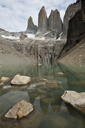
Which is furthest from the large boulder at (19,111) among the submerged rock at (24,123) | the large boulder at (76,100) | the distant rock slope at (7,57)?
the distant rock slope at (7,57)

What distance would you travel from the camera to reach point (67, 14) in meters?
94.8

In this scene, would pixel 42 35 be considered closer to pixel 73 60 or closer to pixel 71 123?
pixel 73 60

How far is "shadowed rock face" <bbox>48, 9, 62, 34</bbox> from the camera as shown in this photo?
4299 inches

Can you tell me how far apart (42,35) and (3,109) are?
375 ft

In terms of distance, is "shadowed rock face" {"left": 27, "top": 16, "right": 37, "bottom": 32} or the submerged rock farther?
A: "shadowed rock face" {"left": 27, "top": 16, "right": 37, "bottom": 32}

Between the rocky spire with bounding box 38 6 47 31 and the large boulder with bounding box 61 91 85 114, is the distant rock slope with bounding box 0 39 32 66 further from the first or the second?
the rocky spire with bounding box 38 6 47 31

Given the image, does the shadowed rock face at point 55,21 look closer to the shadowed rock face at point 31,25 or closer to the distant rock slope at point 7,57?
the shadowed rock face at point 31,25

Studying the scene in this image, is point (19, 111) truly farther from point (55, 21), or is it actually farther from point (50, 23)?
point (55, 21)

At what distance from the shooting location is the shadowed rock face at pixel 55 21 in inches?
4299

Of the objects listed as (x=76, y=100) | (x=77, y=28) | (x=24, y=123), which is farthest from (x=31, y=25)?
(x=24, y=123)

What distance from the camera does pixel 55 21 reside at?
4316 inches

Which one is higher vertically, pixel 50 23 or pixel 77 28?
pixel 50 23

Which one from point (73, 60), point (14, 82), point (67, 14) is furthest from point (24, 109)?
point (67, 14)

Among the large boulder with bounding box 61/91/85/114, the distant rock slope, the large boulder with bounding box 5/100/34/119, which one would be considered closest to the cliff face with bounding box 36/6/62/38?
the distant rock slope
